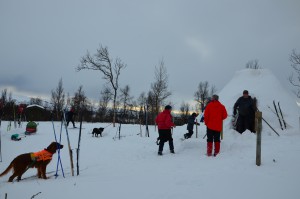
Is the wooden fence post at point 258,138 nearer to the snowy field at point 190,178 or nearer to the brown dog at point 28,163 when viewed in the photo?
the snowy field at point 190,178

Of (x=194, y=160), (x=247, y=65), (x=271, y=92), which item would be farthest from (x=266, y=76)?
(x=247, y=65)

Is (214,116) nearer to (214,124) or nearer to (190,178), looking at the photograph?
(214,124)

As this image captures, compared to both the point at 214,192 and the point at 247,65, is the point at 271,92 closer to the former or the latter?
the point at 214,192

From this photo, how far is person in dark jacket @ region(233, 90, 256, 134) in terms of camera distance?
32.2 feet

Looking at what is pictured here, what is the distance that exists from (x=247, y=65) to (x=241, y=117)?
93.4 feet

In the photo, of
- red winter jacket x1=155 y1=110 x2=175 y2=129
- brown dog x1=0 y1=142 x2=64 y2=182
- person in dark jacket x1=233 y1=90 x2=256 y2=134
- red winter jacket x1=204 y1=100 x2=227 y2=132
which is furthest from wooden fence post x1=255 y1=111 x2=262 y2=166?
brown dog x1=0 y1=142 x2=64 y2=182

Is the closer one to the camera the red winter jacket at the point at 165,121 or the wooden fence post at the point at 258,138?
the wooden fence post at the point at 258,138

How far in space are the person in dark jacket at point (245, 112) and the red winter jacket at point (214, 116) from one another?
2.16 m

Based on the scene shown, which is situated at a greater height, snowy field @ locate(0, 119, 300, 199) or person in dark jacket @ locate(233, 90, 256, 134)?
person in dark jacket @ locate(233, 90, 256, 134)

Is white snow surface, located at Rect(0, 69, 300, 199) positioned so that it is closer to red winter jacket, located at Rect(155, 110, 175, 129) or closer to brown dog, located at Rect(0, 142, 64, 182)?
brown dog, located at Rect(0, 142, 64, 182)

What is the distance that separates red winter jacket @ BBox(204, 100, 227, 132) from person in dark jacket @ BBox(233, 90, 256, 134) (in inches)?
85.0

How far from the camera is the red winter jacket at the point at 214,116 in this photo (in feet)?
25.5

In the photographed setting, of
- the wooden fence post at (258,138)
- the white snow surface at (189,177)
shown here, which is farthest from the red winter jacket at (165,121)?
the wooden fence post at (258,138)

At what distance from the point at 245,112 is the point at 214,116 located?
271cm
